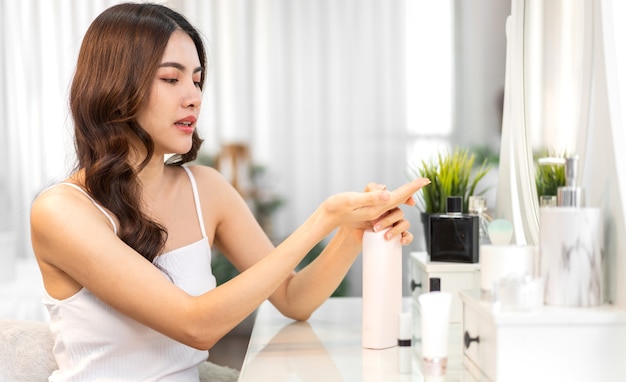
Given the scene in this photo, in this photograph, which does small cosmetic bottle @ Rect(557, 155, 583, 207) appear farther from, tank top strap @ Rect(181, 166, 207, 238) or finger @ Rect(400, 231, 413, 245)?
tank top strap @ Rect(181, 166, 207, 238)

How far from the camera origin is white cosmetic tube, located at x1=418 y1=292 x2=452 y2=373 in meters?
0.85

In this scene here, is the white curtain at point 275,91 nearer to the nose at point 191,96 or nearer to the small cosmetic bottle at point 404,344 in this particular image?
the nose at point 191,96

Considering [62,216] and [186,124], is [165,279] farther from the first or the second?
[186,124]

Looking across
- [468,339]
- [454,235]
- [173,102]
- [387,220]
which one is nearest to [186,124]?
[173,102]

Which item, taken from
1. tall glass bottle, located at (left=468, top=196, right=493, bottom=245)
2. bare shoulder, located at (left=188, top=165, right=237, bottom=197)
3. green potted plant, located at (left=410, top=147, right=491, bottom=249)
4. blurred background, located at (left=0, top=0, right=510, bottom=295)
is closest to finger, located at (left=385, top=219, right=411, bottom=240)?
tall glass bottle, located at (left=468, top=196, right=493, bottom=245)

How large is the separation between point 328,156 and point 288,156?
17 cm

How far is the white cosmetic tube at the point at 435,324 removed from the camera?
0.85m

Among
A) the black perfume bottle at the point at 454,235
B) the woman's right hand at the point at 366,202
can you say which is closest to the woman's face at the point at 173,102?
the woman's right hand at the point at 366,202

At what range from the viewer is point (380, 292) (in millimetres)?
1079

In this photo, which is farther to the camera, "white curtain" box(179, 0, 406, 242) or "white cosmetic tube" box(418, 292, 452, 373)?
"white curtain" box(179, 0, 406, 242)

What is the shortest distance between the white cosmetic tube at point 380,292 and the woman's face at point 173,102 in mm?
367

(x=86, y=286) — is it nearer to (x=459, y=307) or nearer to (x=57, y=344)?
(x=57, y=344)

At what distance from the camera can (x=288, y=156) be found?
3.20 m

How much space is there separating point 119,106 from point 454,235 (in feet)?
1.96
